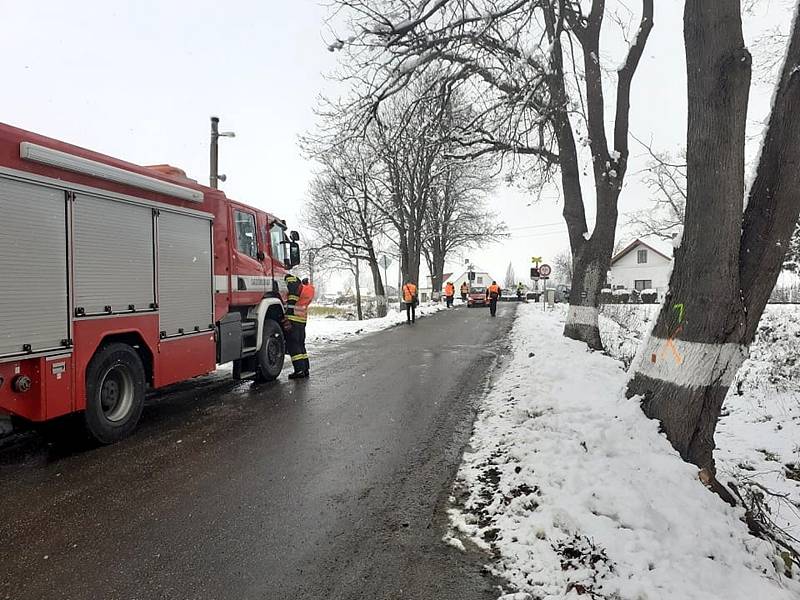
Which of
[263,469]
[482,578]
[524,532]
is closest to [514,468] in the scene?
[524,532]

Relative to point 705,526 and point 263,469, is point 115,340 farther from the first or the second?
point 705,526

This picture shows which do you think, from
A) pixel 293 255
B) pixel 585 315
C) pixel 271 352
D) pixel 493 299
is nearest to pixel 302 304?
pixel 271 352

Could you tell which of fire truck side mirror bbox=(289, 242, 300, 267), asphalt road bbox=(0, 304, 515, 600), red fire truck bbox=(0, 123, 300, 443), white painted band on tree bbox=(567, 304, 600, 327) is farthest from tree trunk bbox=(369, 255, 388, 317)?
asphalt road bbox=(0, 304, 515, 600)

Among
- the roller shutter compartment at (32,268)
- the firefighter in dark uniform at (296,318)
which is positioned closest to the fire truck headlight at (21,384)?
the roller shutter compartment at (32,268)

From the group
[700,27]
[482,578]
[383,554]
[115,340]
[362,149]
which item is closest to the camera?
[482,578]

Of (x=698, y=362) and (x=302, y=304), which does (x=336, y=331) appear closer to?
(x=302, y=304)

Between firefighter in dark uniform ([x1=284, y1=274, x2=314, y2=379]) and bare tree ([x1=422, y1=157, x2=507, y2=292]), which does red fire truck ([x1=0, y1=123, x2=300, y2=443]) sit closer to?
firefighter in dark uniform ([x1=284, y1=274, x2=314, y2=379])

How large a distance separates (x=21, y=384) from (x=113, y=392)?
3.83 ft

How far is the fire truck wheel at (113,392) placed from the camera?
5.07 m

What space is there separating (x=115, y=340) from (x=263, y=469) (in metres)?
2.32

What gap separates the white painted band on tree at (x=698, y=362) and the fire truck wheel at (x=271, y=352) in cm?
612

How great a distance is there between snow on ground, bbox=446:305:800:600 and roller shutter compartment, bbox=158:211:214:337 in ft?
12.9

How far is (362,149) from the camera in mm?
27250

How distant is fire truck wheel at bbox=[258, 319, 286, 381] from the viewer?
27.3ft
